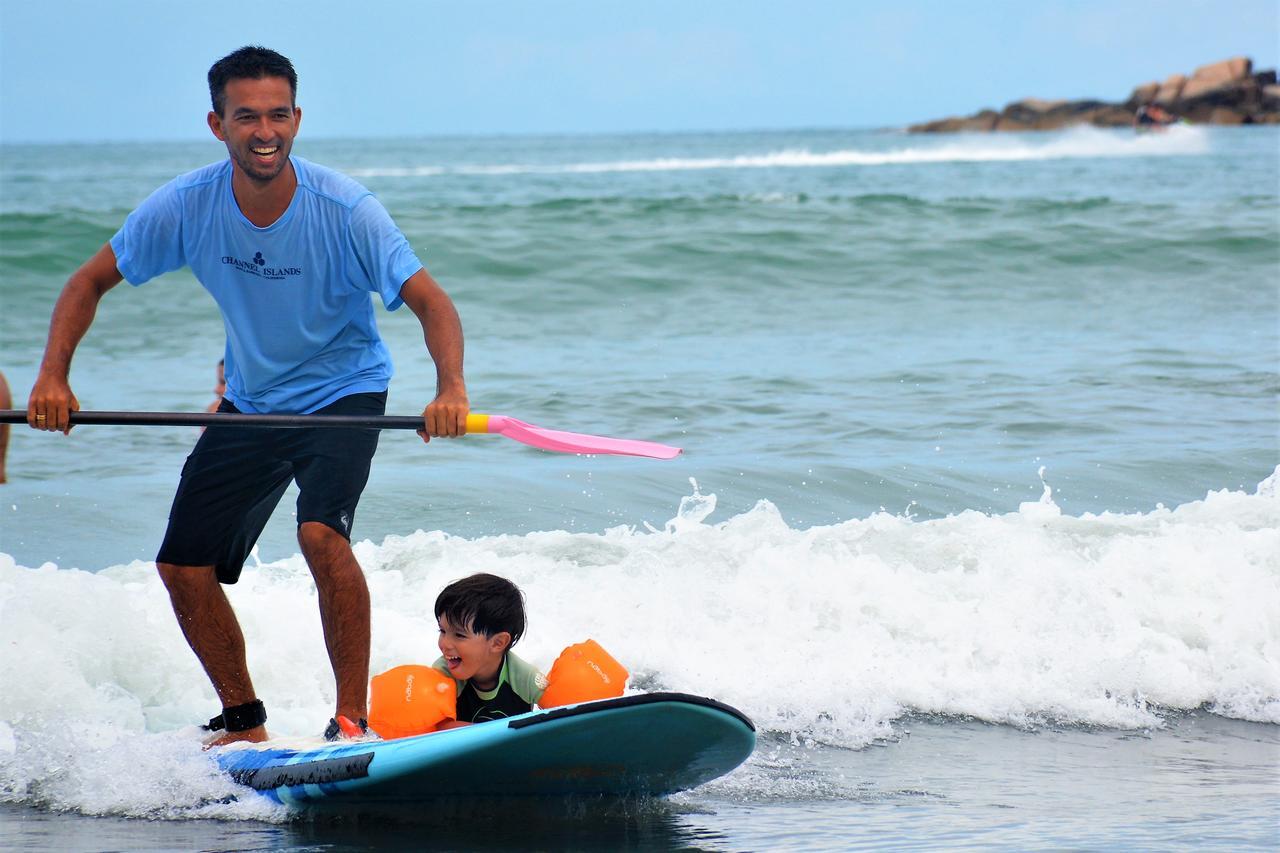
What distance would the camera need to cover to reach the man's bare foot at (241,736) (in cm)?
389

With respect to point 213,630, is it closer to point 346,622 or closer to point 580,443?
point 346,622

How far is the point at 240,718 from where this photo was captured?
12.9ft

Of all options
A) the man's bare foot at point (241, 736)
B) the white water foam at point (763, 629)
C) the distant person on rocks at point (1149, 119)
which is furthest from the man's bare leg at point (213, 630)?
the distant person on rocks at point (1149, 119)

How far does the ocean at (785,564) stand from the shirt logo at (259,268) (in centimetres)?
124

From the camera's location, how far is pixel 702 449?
26.1ft

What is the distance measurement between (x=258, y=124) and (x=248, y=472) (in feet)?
2.94

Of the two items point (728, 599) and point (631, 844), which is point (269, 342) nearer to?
point (631, 844)

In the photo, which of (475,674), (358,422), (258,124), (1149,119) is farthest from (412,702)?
(1149,119)

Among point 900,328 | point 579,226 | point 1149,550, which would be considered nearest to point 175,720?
point 1149,550

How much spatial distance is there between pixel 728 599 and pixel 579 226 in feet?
42.9

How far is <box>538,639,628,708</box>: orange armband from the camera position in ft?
11.3

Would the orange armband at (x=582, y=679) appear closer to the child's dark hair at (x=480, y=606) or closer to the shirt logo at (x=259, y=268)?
the child's dark hair at (x=480, y=606)

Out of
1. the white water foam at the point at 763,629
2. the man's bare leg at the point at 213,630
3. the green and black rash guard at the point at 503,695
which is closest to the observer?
the green and black rash guard at the point at 503,695

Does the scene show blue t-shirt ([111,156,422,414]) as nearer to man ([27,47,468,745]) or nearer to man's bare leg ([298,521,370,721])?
man ([27,47,468,745])
